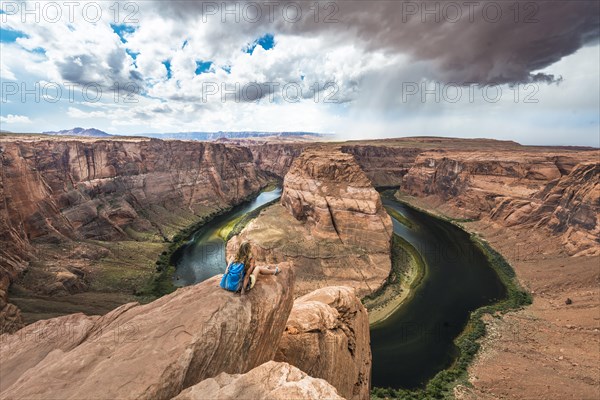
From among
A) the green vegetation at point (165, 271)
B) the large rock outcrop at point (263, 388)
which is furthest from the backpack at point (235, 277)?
the green vegetation at point (165, 271)

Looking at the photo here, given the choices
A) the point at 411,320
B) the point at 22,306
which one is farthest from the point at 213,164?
the point at 411,320

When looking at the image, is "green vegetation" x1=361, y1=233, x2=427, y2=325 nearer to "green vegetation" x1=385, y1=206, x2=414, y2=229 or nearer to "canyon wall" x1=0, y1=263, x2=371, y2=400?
"green vegetation" x1=385, y1=206, x2=414, y2=229

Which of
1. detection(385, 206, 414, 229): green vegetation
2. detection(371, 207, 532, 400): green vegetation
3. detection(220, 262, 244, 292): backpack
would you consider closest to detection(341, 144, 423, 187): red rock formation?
detection(385, 206, 414, 229): green vegetation

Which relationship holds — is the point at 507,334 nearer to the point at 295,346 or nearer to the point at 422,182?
the point at 295,346

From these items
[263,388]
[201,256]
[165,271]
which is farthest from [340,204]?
[263,388]

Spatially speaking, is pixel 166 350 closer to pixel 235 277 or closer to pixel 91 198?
pixel 235 277

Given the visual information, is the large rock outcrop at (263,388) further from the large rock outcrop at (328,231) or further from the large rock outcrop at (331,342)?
the large rock outcrop at (328,231)

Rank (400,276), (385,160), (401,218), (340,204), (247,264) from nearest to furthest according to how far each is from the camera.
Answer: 1. (247,264)
2. (400,276)
3. (340,204)
4. (401,218)
5. (385,160)
